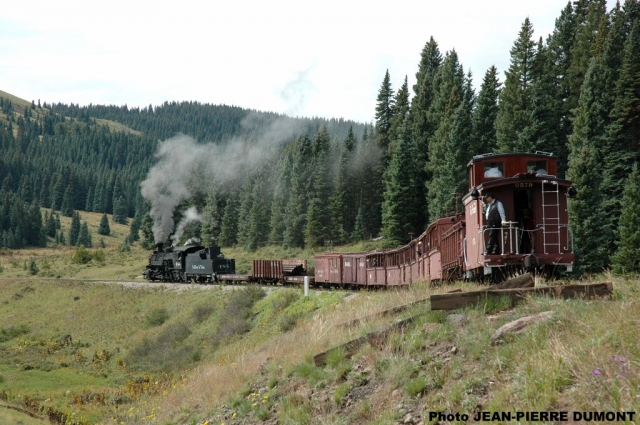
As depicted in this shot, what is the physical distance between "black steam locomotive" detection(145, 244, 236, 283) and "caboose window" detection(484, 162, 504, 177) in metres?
31.7

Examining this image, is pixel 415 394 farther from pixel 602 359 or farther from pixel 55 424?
pixel 55 424

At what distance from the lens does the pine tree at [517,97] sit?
53.5 metres

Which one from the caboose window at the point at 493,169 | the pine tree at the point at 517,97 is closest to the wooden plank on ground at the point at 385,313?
the caboose window at the point at 493,169

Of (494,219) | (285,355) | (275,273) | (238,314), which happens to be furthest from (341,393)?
(275,273)

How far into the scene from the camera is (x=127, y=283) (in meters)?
56.0

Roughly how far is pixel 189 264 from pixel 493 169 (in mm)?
35929

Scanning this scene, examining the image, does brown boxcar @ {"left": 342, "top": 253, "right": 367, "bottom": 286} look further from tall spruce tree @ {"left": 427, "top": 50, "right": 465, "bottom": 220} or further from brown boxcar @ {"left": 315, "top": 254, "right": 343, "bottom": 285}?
tall spruce tree @ {"left": 427, "top": 50, "right": 465, "bottom": 220}

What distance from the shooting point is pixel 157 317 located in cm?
4069

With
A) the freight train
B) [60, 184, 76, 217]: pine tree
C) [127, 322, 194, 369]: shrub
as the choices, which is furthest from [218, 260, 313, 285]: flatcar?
[60, 184, 76, 217]: pine tree

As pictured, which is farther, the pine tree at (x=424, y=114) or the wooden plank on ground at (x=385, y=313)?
the pine tree at (x=424, y=114)

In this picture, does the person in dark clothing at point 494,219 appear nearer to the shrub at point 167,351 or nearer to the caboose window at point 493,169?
the caboose window at point 493,169

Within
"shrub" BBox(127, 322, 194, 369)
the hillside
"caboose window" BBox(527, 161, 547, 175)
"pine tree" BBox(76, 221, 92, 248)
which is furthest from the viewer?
"pine tree" BBox(76, 221, 92, 248)

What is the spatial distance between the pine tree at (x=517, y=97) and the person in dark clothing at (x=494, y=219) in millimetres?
35246

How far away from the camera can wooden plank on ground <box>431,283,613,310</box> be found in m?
9.92
